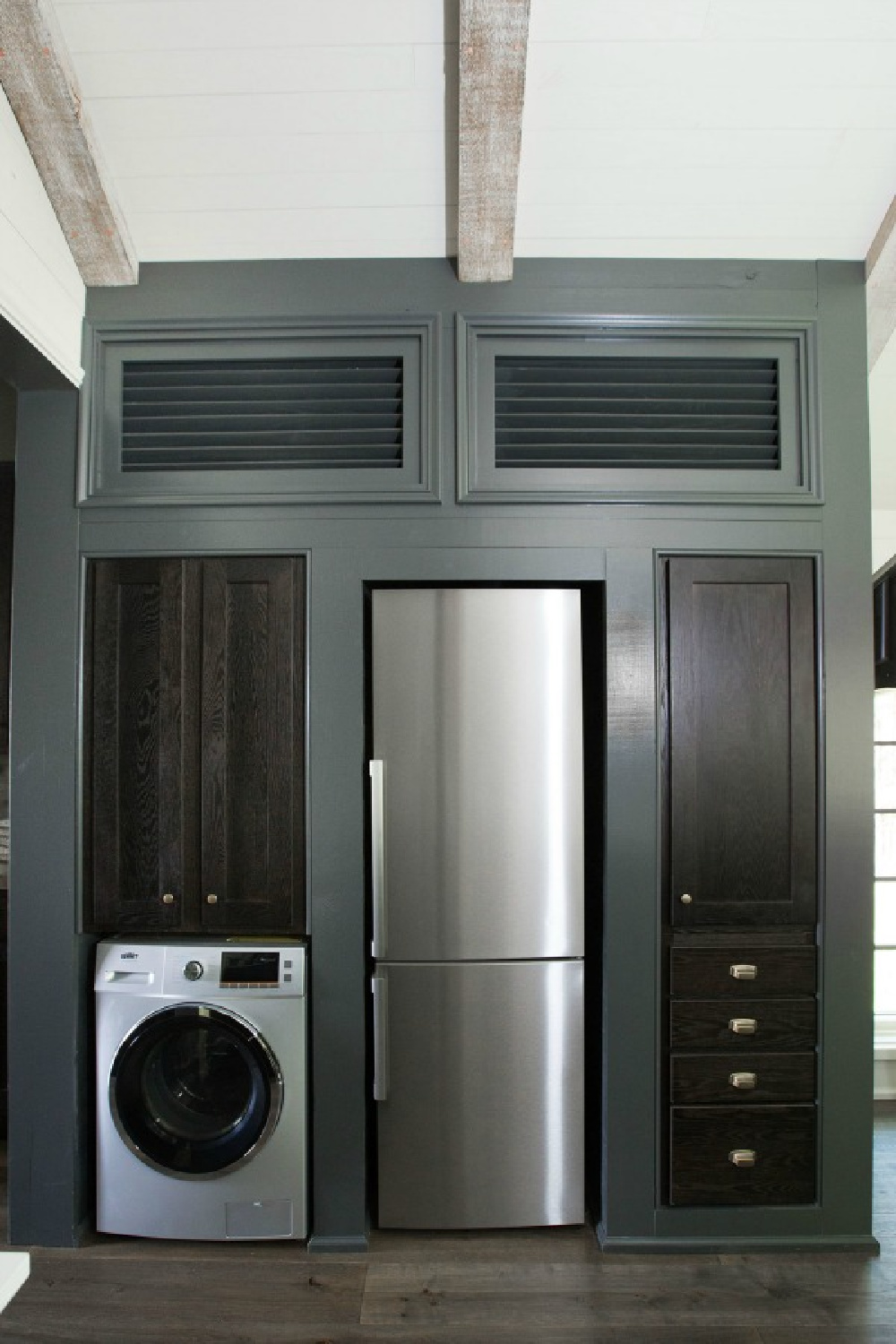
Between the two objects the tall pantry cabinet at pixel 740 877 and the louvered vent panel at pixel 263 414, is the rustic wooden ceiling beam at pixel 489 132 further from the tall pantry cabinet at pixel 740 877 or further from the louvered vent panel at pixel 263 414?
the tall pantry cabinet at pixel 740 877

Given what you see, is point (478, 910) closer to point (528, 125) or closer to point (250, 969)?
point (250, 969)

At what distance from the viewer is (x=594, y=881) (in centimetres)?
275

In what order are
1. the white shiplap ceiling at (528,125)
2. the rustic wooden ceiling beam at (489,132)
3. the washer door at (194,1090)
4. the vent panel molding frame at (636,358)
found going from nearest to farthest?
the rustic wooden ceiling beam at (489,132) → the white shiplap ceiling at (528,125) → the washer door at (194,1090) → the vent panel molding frame at (636,358)

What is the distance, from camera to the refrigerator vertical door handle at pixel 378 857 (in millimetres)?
2584

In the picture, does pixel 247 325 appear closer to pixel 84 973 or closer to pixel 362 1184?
pixel 84 973

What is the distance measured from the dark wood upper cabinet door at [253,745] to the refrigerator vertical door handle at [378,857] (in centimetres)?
22

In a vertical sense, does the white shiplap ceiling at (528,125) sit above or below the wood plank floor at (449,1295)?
above

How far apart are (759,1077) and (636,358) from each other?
2.07 meters

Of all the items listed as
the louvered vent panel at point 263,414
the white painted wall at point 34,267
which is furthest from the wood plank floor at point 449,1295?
the white painted wall at point 34,267

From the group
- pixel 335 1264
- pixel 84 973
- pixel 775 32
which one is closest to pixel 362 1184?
pixel 335 1264

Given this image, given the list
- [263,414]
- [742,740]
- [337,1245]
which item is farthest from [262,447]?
[337,1245]

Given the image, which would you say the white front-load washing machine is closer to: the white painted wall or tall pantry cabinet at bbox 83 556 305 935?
tall pantry cabinet at bbox 83 556 305 935

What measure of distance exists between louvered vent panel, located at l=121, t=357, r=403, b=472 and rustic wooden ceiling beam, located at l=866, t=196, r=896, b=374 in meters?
1.39

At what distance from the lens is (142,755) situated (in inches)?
104
